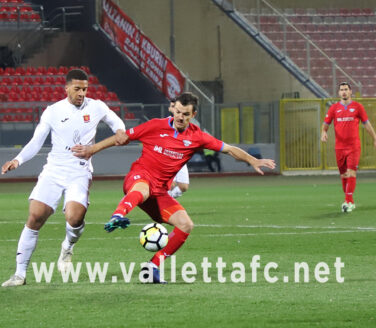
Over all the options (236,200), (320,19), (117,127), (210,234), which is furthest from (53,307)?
(320,19)

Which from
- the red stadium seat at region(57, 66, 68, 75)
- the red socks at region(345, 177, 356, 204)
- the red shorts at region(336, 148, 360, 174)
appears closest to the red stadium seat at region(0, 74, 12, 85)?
the red stadium seat at region(57, 66, 68, 75)

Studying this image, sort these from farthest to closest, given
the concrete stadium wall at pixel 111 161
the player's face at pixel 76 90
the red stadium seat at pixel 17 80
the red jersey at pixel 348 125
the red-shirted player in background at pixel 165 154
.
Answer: the red stadium seat at pixel 17 80
the concrete stadium wall at pixel 111 161
the red jersey at pixel 348 125
the player's face at pixel 76 90
the red-shirted player in background at pixel 165 154

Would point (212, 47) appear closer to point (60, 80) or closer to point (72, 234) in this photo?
point (60, 80)

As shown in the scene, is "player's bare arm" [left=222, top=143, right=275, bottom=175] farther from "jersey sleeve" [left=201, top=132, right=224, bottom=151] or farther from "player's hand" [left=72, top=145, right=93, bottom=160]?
"player's hand" [left=72, top=145, right=93, bottom=160]

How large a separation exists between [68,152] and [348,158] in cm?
878

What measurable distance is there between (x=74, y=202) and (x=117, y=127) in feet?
2.95

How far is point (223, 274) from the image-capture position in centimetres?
977

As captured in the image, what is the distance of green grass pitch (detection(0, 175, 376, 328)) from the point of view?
7.48 metres

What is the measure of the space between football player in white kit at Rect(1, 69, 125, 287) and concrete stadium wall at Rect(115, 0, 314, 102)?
26.1 metres

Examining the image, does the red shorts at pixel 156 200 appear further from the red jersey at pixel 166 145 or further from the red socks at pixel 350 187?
the red socks at pixel 350 187

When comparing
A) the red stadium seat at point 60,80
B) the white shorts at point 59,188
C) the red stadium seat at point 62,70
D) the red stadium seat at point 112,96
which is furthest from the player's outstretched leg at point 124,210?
the red stadium seat at point 62,70

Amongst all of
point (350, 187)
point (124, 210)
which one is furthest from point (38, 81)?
point (124, 210)

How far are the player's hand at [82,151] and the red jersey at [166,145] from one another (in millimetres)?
417

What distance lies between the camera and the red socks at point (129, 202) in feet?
28.3
